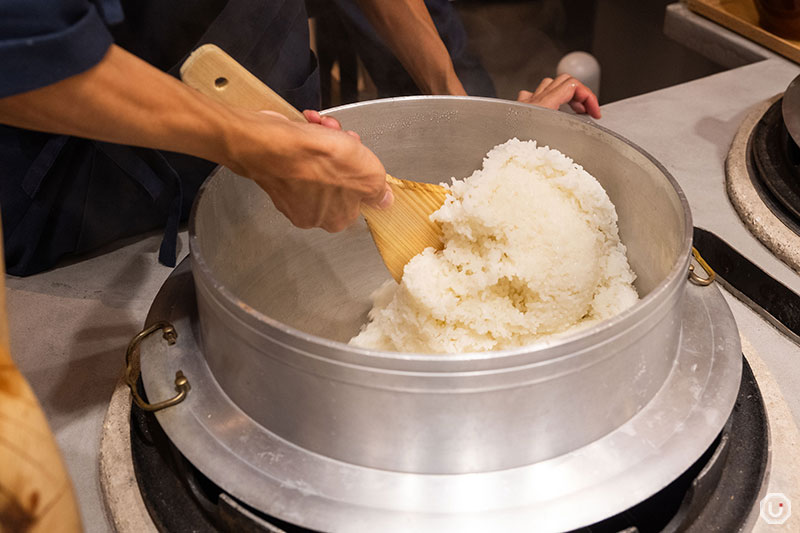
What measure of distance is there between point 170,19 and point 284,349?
66 cm

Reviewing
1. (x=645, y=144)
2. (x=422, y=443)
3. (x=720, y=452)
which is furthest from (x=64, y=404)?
(x=645, y=144)

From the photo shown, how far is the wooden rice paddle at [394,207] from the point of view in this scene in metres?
0.83

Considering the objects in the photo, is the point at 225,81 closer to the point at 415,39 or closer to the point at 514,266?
the point at 514,266

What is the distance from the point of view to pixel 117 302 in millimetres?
1053

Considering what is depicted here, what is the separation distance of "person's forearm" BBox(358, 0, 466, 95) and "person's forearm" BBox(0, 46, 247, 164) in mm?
639

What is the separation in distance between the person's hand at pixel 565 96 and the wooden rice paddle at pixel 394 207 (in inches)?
14.1

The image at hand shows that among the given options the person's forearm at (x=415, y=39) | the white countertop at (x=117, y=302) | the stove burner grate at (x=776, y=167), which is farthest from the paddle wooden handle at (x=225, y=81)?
the stove burner grate at (x=776, y=167)

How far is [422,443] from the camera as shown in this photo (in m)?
0.65

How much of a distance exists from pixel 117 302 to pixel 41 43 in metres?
0.54

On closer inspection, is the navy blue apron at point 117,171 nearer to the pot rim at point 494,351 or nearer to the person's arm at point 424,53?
the person's arm at point 424,53

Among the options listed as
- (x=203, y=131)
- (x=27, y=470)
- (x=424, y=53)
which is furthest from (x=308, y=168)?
(x=424, y=53)

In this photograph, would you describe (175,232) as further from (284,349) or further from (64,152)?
(284,349)

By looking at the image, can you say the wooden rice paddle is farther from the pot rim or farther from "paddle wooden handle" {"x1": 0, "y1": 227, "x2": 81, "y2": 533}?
"paddle wooden handle" {"x1": 0, "y1": 227, "x2": 81, "y2": 533}

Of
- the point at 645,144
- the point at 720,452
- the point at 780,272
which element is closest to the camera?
the point at 720,452
